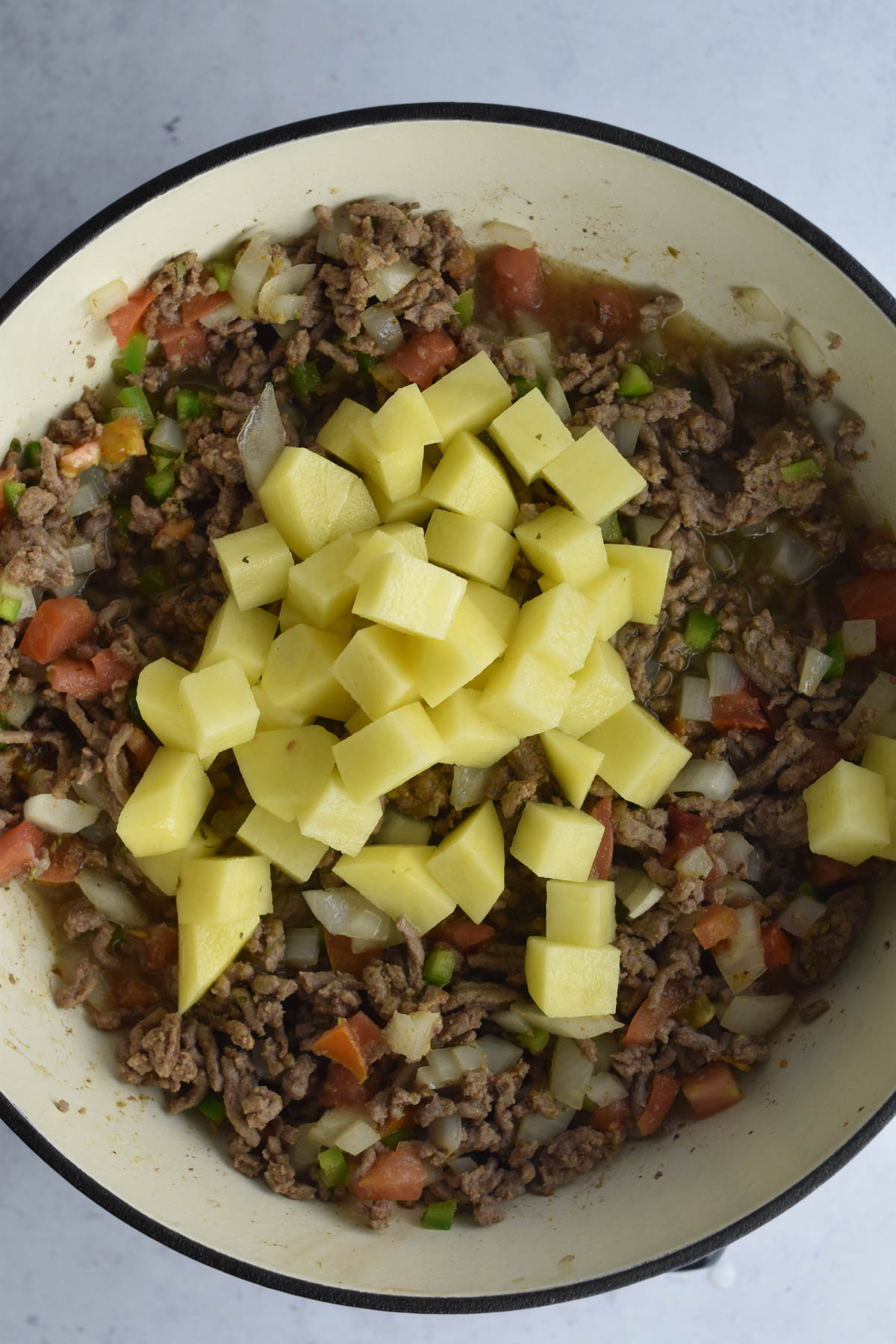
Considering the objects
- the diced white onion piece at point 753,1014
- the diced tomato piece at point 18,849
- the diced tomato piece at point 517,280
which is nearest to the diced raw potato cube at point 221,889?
the diced tomato piece at point 18,849

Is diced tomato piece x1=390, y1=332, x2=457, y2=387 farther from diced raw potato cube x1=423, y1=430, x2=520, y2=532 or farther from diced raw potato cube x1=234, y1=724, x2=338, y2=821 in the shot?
diced raw potato cube x1=234, y1=724, x2=338, y2=821

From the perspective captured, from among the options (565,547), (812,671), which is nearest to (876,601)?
(812,671)

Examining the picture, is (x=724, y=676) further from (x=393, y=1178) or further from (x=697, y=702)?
(x=393, y=1178)

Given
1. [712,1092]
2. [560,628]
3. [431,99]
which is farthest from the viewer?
[431,99]

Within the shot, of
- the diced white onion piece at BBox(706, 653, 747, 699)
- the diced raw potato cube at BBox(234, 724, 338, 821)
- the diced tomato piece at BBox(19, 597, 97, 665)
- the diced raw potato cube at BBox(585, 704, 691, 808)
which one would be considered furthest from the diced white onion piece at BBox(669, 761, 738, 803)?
the diced tomato piece at BBox(19, 597, 97, 665)

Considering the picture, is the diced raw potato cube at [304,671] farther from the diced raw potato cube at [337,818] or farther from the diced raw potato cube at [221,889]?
the diced raw potato cube at [221,889]
